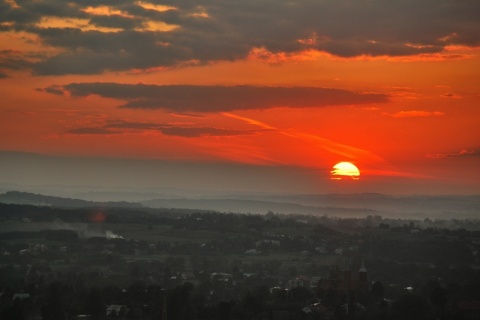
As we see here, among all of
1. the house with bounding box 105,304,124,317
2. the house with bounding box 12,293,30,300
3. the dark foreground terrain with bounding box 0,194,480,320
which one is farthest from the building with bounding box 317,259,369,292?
the house with bounding box 12,293,30,300

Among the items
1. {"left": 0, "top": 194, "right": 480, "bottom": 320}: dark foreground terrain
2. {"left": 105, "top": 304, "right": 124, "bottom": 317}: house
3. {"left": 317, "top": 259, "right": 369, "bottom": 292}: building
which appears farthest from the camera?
{"left": 317, "top": 259, "right": 369, "bottom": 292}: building

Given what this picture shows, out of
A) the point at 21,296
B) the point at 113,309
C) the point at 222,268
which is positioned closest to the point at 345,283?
the point at 113,309

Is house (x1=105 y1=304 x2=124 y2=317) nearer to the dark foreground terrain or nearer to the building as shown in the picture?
the dark foreground terrain

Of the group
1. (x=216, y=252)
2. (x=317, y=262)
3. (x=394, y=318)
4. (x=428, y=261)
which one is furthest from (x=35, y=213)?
(x=394, y=318)

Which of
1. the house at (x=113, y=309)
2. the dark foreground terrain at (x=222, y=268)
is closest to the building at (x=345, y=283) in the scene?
the dark foreground terrain at (x=222, y=268)

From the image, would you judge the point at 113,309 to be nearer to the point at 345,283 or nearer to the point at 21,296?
the point at 21,296

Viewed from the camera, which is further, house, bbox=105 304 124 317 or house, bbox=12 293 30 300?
house, bbox=12 293 30 300

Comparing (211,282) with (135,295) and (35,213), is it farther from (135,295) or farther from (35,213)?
(35,213)

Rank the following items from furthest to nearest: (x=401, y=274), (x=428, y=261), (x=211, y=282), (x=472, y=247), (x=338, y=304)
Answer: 1. (x=472, y=247)
2. (x=428, y=261)
3. (x=401, y=274)
4. (x=211, y=282)
5. (x=338, y=304)

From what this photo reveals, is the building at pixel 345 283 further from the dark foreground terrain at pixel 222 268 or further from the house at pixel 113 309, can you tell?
the house at pixel 113 309
